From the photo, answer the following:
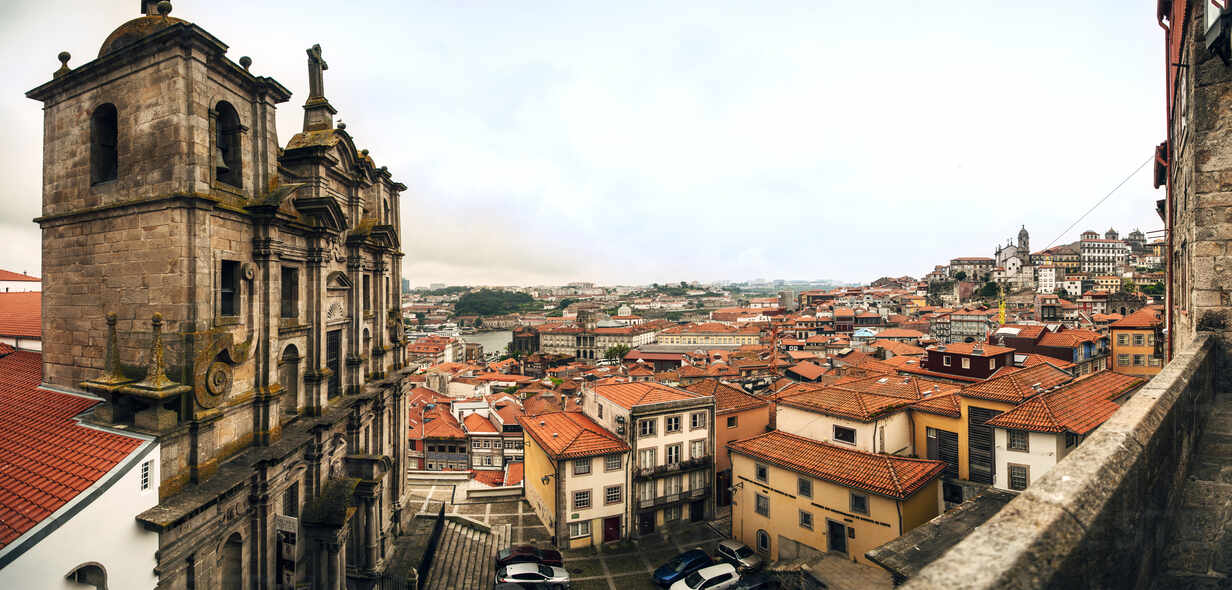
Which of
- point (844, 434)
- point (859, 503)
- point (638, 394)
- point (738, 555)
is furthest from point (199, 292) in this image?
point (844, 434)

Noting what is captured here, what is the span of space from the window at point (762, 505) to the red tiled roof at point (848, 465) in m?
1.56

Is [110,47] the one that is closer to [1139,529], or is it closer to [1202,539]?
[1139,529]

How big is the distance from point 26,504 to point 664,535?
2100 centimetres

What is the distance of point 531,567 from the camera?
58.4ft

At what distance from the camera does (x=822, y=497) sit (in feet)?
61.4

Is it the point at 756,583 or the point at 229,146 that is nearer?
the point at 229,146

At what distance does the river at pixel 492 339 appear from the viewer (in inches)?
5630

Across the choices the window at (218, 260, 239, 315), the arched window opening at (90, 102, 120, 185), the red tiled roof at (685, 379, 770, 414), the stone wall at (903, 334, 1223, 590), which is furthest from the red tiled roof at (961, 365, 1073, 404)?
the arched window opening at (90, 102, 120, 185)

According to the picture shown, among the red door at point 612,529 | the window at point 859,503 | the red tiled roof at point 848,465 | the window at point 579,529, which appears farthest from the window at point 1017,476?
the window at point 579,529

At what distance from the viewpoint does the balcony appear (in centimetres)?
2330

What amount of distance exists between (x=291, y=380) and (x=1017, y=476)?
78.6 ft

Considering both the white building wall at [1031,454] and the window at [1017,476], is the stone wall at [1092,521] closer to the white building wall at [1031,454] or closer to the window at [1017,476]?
the white building wall at [1031,454]

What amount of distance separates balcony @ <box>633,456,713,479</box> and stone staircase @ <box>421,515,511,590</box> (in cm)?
622

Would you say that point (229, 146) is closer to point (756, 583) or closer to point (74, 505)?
point (74, 505)
